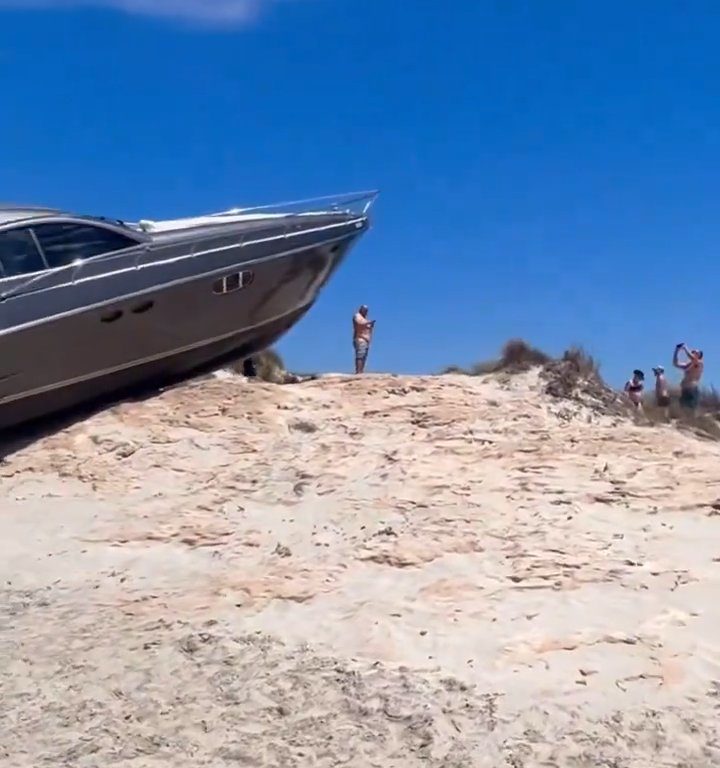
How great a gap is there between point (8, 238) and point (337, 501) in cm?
329

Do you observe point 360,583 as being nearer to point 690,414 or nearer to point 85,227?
point 85,227

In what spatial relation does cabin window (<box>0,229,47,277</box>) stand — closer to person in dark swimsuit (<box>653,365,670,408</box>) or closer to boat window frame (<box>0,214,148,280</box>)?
boat window frame (<box>0,214,148,280</box>)

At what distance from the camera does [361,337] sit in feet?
44.3

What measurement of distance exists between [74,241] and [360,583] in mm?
3925

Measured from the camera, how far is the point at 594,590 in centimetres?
720

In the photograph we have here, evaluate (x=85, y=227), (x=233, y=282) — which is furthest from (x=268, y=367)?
(x=85, y=227)

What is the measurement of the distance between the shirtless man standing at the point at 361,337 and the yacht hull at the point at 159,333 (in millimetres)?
2266

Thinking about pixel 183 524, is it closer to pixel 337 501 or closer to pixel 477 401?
pixel 337 501

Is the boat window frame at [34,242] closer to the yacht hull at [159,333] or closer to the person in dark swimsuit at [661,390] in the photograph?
the yacht hull at [159,333]

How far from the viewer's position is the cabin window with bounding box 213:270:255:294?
10.1m

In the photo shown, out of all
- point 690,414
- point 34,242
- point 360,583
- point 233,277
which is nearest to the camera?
point 360,583

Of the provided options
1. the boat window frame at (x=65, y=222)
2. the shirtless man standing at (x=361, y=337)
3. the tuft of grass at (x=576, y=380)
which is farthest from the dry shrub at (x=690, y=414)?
the boat window frame at (x=65, y=222)

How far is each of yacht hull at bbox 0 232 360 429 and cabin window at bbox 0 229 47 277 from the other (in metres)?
0.44

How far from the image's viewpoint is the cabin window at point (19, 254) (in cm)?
906
